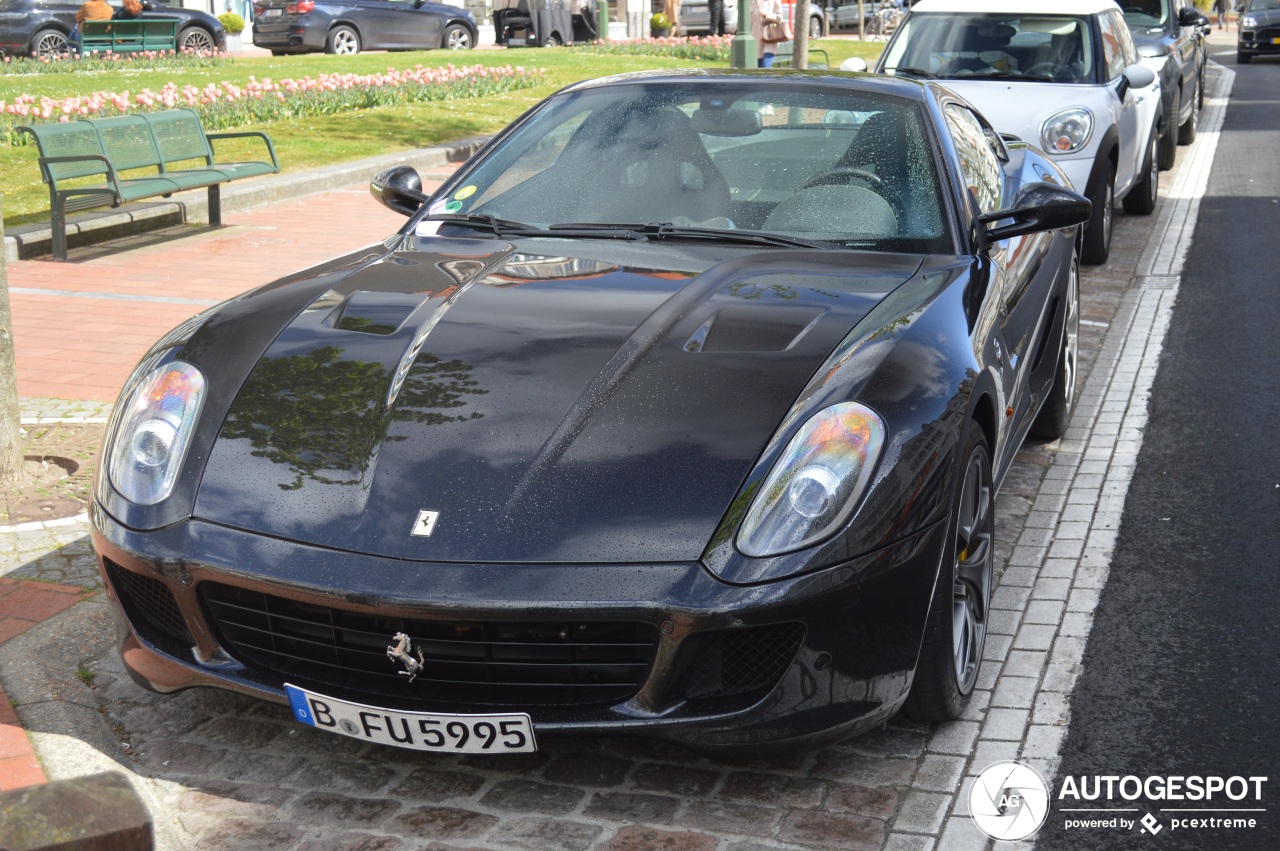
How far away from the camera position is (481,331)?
3588mm

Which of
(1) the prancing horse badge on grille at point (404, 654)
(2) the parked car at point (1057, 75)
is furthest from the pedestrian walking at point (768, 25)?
(1) the prancing horse badge on grille at point (404, 654)

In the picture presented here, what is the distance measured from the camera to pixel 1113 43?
34.0 ft

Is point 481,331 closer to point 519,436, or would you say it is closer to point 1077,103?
point 519,436

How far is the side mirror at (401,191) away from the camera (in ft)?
15.9

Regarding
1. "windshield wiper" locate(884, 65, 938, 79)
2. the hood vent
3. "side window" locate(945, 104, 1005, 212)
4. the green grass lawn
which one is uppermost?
"side window" locate(945, 104, 1005, 212)

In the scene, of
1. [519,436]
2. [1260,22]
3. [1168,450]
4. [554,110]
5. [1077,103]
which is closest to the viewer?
[519,436]

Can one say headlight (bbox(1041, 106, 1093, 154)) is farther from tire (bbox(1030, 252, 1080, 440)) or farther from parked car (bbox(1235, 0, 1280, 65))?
parked car (bbox(1235, 0, 1280, 65))

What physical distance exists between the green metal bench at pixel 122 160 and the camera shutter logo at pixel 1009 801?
785cm

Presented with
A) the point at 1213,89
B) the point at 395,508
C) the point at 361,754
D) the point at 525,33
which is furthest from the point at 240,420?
the point at 525,33

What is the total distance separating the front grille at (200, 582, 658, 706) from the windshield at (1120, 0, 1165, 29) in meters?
14.5

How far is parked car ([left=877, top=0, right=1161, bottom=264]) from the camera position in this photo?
916 cm

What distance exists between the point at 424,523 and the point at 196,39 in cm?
2590

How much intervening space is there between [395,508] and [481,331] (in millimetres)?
720

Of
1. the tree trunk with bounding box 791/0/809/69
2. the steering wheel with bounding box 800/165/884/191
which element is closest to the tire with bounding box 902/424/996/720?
the steering wheel with bounding box 800/165/884/191
